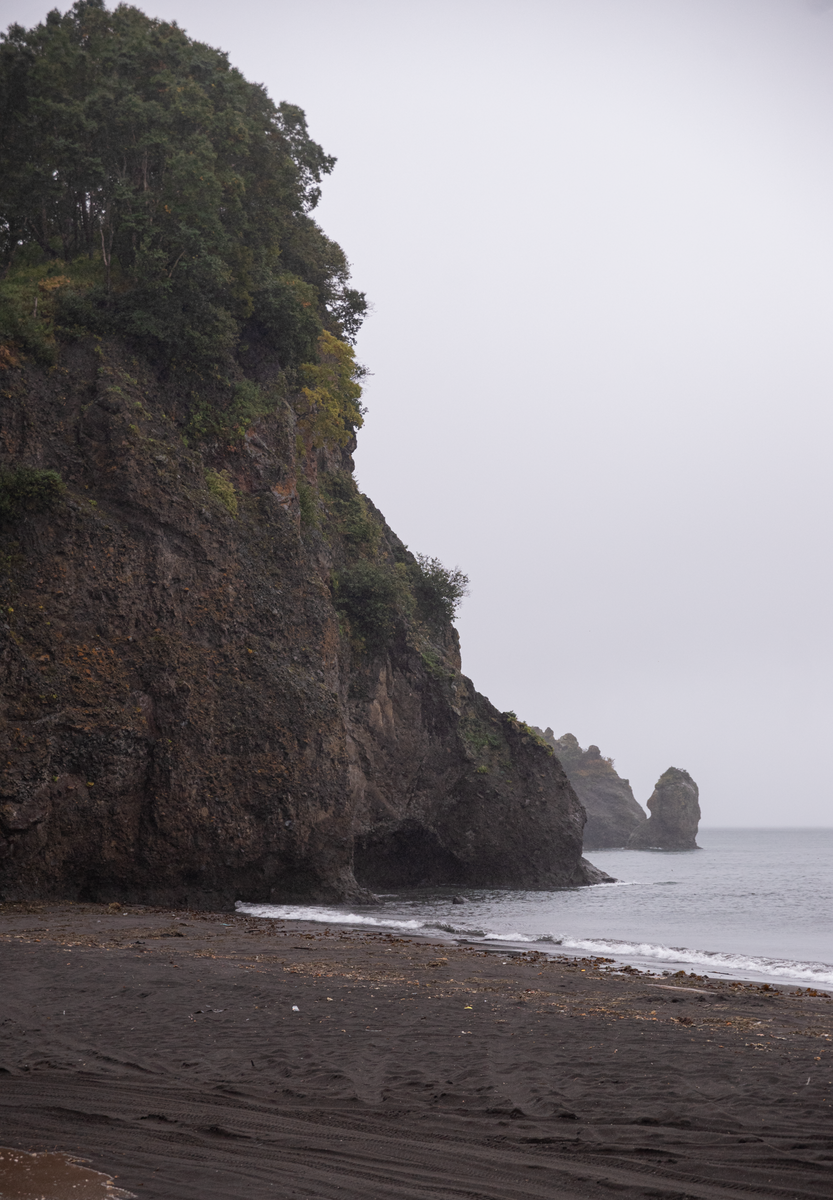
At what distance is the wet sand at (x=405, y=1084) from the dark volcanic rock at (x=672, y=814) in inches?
3476

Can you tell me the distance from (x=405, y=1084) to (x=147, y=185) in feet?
94.8

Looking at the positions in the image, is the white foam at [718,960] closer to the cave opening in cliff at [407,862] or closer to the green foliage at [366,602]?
the cave opening in cliff at [407,862]


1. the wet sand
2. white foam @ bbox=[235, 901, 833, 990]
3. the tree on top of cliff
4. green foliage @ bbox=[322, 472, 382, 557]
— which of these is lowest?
white foam @ bbox=[235, 901, 833, 990]

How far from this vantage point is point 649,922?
2695 centimetres

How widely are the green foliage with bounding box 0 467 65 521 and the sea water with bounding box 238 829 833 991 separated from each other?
502 inches

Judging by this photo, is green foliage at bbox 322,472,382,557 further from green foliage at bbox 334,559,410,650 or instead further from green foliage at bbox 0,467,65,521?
green foliage at bbox 0,467,65,521

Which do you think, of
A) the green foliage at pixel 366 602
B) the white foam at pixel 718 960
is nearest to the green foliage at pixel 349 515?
the green foliage at pixel 366 602

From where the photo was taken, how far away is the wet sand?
15.3ft

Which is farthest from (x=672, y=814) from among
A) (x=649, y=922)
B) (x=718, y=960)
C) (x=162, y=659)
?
(x=162, y=659)

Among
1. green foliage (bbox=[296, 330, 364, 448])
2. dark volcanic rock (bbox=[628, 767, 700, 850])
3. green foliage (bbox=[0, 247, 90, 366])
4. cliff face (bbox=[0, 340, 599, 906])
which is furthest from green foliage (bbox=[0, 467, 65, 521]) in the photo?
dark volcanic rock (bbox=[628, 767, 700, 850])

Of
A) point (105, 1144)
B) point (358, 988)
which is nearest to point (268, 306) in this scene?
point (358, 988)

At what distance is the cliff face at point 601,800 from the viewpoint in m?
104

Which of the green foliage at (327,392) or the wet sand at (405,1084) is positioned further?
the green foliage at (327,392)

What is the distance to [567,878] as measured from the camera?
41.5m
